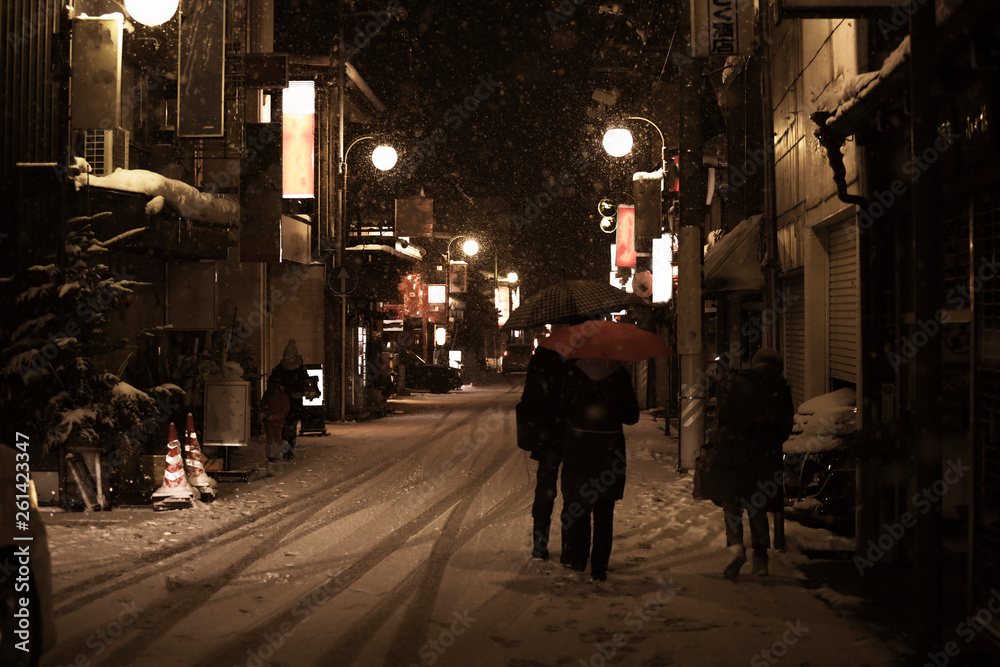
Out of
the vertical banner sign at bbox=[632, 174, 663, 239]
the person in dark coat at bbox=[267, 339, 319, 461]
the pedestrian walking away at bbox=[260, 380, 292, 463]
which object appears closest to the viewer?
the pedestrian walking away at bbox=[260, 380, 292, 463]

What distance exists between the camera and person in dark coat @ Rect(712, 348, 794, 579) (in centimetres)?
779

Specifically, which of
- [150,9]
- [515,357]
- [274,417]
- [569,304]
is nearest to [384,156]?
[274,417]

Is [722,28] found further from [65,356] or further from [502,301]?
[502,301]

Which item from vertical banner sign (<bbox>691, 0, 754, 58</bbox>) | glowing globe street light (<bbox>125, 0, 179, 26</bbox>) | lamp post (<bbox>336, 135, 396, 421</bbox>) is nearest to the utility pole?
vertical banner sign (<bbox>691, 0, 754, 58</bbox>)

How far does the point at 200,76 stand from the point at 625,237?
57.7ft

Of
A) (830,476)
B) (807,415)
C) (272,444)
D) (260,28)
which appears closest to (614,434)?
(830,476)

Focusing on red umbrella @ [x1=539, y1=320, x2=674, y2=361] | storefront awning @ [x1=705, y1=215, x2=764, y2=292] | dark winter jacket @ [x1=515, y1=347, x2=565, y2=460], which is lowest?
dark winter jacket @ [x1=515, y1=347, x2=565, y2=460]

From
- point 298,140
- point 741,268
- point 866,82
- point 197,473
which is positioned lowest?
point 197,473

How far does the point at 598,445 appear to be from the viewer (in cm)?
763

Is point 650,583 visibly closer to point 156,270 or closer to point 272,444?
point 272,444

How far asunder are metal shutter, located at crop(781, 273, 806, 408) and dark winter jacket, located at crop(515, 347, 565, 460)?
622cm

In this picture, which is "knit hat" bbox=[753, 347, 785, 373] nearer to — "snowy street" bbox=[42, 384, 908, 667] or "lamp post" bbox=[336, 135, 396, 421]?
"snowy street" bbox=[42, 384, 908, 667]

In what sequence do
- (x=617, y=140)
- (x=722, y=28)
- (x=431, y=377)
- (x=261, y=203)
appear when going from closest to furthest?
1. (x=722, y=28)
2. (x=261, y=203)
3. (x=617, y=140)
4. (x=431, y=377)

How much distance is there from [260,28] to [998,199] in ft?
66.4
